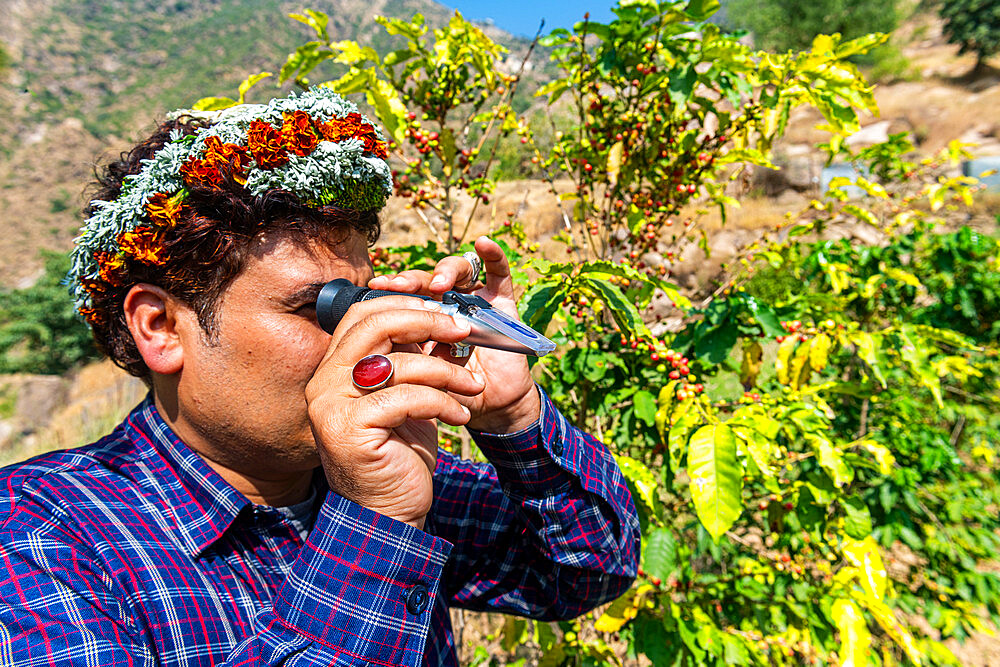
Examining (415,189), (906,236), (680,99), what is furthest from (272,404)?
(906,236)

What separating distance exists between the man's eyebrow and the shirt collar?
1.29ft

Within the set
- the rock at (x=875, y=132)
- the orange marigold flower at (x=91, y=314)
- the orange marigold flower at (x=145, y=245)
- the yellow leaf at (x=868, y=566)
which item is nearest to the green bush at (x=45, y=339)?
the orange marigold flower at (x=91, y=314)

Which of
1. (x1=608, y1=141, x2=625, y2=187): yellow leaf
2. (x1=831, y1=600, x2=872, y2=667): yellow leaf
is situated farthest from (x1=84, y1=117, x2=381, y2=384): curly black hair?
(x1=831, y1=600, x2=872, y2=667): yellow leaf

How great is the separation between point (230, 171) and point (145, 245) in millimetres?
222

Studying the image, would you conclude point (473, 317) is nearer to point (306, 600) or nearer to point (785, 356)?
point (306, 600)

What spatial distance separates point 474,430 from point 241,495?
51 cm

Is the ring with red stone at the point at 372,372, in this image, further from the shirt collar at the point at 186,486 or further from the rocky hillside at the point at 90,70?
the rocky hillside at the point at 90,70

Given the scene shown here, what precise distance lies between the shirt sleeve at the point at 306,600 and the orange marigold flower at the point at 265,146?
66 centimetres

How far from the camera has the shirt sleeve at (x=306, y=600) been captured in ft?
2.48

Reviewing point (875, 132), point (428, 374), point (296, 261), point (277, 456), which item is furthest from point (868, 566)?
point (875, 132)

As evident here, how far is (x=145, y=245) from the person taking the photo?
1.02 metres

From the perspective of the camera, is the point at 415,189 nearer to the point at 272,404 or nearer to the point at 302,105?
the point at 302,105

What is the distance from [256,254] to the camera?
1034mm

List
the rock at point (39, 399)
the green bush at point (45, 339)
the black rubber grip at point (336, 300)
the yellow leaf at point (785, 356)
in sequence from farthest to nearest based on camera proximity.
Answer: the green bush at point (45, 339), the rock at point (39, 399), the yellow leaf at point (785, 356), the black rubber grip at point (336, 300)
